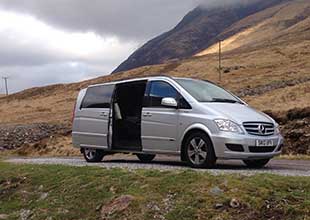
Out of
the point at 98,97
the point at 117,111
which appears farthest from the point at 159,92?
the point at 98,97

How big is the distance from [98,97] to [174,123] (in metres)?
3.44

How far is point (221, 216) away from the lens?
7.41 m

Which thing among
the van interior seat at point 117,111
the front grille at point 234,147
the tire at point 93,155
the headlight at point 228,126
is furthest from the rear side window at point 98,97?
the front grille at point 234,147

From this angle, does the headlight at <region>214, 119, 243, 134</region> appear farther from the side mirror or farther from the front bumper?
the side mirror

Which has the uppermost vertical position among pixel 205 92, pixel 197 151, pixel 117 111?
pixel 205 92

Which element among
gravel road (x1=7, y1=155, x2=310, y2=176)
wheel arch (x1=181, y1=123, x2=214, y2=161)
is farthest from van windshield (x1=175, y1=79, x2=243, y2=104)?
gravel road (x1=7, y1=155, x2=310, y2=176)

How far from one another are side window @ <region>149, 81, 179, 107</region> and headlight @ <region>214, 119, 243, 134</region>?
1464 millimetres

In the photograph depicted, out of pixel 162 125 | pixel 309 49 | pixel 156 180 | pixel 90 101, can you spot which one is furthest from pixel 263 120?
pixel 309 49

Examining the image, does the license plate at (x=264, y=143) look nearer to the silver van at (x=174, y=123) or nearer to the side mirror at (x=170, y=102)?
the silver van at (x=174, y=123)

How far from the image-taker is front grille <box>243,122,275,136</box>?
1089 centimetres

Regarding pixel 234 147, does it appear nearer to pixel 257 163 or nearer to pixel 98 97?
pixel 257 163

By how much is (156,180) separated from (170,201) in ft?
3.20

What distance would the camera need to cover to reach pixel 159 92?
12.5 metres

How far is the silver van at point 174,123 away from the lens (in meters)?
10.9
